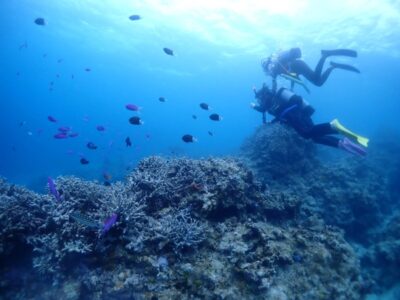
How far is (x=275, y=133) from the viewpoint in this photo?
47.8 ft

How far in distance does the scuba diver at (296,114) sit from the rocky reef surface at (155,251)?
4.23m

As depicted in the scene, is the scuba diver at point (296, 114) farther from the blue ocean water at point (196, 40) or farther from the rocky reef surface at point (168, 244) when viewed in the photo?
the rocky reef surface at point (168, 244)

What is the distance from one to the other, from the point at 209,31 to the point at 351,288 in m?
33.7

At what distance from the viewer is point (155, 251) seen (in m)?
5.33

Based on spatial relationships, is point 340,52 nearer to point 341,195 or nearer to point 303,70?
point 303,70

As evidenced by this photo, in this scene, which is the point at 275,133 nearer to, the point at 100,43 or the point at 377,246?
the point at 377,246

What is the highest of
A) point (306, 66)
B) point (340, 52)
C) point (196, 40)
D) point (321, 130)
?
point (340, 52)

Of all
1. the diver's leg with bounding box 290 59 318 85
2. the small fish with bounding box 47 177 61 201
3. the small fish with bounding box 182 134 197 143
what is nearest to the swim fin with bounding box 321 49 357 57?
the diver's leg with bounding box 290 59 318 85

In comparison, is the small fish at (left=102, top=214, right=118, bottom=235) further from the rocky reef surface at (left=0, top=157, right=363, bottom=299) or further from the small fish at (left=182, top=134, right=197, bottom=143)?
the small fish at (left=182, top=134, right=197, bottom=143)

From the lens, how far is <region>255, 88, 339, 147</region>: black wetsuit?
10.1 meters

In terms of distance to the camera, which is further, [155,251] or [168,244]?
[168,244]

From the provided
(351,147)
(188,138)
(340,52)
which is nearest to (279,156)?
(351,147)

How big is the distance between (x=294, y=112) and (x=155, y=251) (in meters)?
7.00

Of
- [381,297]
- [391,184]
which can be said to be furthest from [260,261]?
[391,184]
